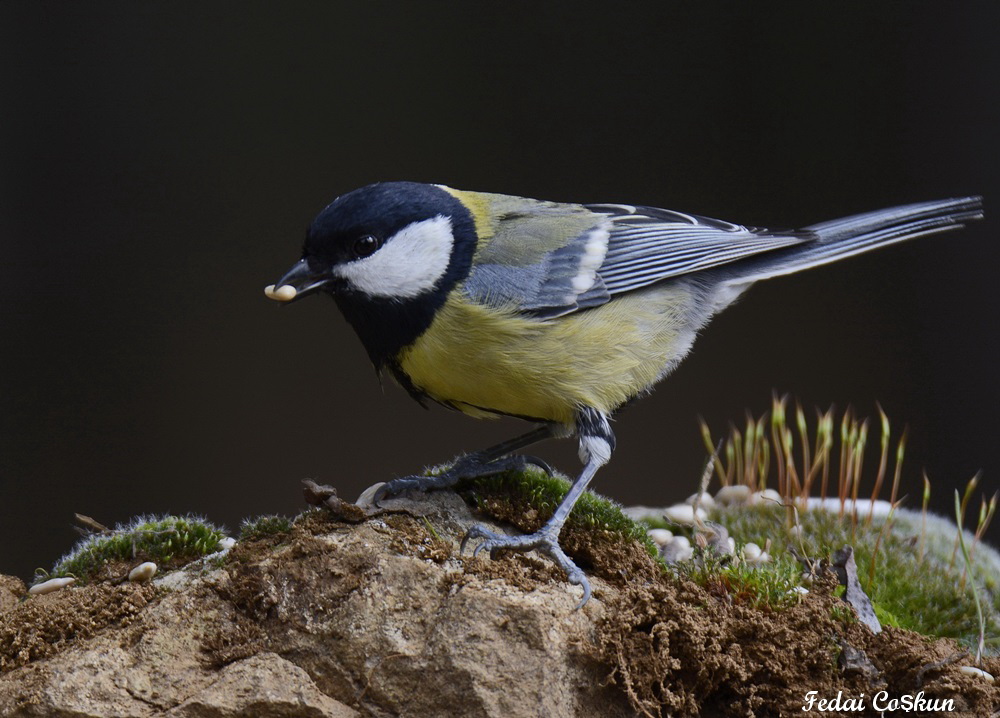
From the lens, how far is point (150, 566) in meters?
1.61

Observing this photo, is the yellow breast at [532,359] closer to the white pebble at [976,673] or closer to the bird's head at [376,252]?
the bird's head at [376,252]

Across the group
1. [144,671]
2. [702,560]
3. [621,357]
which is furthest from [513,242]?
[144,671]

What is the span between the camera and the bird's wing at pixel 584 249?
5.85 ft

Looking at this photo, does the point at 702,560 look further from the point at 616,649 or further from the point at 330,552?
the point at 330,552

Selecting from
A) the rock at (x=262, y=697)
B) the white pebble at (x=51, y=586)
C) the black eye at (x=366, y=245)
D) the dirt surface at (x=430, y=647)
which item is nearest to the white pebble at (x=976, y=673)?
the dirt surface at (x=430, y=647)

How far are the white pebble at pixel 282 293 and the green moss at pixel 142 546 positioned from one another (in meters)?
0.45

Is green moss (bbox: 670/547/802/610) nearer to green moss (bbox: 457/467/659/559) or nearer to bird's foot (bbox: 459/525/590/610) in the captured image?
green moss (bbox: 457/467/659/559)

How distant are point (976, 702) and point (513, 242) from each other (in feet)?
3.56

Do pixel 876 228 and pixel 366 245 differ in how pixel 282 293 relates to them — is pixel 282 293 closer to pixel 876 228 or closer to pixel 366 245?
pixel 366 245

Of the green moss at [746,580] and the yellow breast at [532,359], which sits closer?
the green moss at [746,580]

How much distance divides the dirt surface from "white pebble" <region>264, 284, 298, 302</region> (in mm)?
446

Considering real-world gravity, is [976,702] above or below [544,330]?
below

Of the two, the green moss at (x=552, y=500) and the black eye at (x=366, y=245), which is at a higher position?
the black eye at (x=366, y=245)

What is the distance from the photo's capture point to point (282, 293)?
1702 mm
